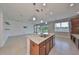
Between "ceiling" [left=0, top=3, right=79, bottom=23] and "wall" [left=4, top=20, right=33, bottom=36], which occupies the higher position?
"ceiling" [left=0, top=3, right=79, bottom=23]

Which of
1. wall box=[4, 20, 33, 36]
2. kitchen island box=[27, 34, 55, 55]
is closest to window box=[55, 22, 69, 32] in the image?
kitchen island box=[27, 34, 55, 55]

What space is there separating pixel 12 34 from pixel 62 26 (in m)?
1.22

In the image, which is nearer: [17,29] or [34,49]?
[34,49]

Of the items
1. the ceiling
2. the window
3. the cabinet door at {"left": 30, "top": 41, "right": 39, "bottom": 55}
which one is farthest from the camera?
the window

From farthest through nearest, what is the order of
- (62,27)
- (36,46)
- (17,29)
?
(17,29) → (62,27) → (36,46)

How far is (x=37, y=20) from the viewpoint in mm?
2326

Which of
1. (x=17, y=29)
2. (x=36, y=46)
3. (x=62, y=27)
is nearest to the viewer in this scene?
(x=36, y=46)

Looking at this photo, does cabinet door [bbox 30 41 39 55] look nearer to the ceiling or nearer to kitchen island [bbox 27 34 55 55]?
kitchen island [bbox 27 34 55 55]

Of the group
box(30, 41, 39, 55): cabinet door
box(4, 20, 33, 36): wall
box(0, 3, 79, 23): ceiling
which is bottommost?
box(30, 41, 39, 55): cabinet door

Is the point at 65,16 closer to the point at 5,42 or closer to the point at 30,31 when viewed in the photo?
the point at 30,31

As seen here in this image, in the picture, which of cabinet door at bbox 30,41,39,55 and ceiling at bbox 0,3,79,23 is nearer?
cabinet door at bbox 30,41,39,55

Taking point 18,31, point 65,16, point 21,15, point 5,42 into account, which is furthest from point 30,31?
point 65,16

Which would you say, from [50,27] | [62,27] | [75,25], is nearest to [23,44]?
[50,27]

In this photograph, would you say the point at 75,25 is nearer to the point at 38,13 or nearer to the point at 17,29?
the point at 38,13
